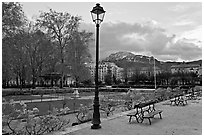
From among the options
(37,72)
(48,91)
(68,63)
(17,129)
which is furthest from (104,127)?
(37,72)

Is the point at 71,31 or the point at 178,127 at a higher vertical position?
the point at 71,31

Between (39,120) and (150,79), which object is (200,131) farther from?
(150,79)

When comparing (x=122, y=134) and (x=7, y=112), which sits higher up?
(x=7, y=112)

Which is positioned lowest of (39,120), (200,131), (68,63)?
(200,131)

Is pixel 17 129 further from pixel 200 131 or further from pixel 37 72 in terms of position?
pixel 37 72

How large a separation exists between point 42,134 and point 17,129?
4.23 feet

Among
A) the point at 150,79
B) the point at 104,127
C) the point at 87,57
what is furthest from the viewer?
the point at 150,79

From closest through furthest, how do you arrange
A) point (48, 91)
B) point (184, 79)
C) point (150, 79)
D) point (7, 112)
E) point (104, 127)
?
point (7, 112) → point (104, 127) → point (48, 91) → point (184, 79) → point (150, 79)

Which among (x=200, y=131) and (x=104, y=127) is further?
(x=104, y=127)

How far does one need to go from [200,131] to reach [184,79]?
180 ft

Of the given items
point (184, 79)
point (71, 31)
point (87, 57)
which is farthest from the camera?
point (184, 79)

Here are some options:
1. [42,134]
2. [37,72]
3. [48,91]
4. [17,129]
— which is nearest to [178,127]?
[42,134]

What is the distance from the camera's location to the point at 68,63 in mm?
37188

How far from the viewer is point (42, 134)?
7059 mm
